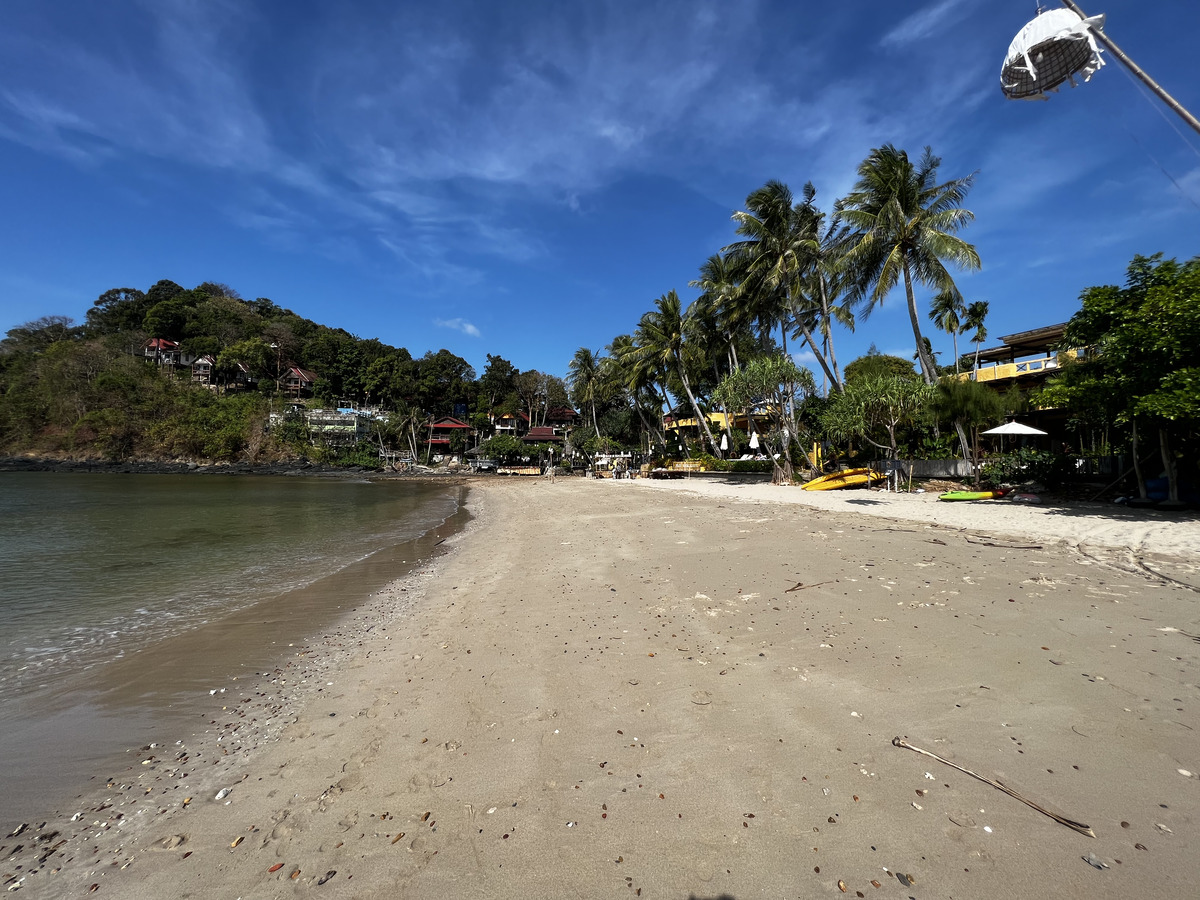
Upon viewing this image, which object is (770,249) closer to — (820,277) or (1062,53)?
(820,277)

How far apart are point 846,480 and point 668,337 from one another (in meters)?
18.4

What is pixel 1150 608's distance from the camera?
4.80m

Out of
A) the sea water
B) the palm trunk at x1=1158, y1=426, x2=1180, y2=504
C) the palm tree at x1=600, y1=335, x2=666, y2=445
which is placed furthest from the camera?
the palm tree at x1=600, y1=335, x2=666, y2=445

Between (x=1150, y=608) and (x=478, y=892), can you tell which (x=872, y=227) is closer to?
(x=1150, y=608)

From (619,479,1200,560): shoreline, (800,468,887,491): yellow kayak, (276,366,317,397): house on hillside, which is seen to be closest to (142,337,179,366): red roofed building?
(276,366,317,397): house on hillside

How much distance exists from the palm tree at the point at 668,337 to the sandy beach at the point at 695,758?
1146 inches

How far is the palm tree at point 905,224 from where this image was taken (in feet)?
65.3

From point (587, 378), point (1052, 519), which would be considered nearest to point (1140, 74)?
point (1052, 519)

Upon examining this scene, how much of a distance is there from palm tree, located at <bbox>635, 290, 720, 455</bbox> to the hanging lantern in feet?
86.3

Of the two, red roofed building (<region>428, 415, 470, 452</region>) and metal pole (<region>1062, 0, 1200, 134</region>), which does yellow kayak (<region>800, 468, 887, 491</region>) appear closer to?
metal pole (<region>1062, 0, 1200, 134</region>)

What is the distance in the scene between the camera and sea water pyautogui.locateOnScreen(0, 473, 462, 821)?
3.73 meters

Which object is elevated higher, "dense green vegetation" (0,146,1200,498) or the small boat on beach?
"dense green vegetation" (0,146,1200,498)

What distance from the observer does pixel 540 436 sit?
6262cm

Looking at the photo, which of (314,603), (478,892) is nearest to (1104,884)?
(478,892)
